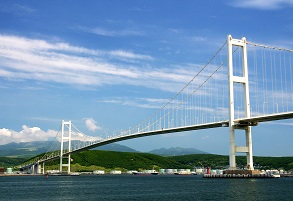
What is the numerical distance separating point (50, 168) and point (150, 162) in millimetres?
58388

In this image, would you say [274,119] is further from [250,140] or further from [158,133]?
[158,133]

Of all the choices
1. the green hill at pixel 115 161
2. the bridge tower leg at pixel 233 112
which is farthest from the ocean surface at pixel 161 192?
the green hill at pixel 115 161

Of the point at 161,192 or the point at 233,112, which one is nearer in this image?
the point at 161,192

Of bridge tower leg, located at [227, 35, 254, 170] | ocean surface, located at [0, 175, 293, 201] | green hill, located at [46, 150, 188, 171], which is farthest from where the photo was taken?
green hill, located at [46, 150, 188, 171]

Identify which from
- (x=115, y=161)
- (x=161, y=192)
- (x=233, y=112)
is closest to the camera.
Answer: (x=161, y=192)

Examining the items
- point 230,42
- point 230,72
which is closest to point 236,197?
point 230,72

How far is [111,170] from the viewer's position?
475ft

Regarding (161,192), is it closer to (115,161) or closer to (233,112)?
(233,112)

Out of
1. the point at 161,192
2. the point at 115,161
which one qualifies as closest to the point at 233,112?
the point at 161,192

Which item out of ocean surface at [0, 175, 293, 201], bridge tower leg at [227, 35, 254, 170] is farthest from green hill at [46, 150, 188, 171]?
bridge tower leg at [227, 35, 254, 170]

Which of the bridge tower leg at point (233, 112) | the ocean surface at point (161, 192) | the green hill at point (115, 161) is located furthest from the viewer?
the green hill at point (115, 161)

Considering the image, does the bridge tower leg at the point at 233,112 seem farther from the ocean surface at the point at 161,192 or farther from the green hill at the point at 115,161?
the green hill at the point at 115,161

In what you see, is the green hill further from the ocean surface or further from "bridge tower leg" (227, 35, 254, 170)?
"bridge tower leg" (227, 35, 254, 170)

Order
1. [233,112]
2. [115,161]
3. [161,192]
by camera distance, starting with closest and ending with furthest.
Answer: [161,192]
[233,112]
[115,161]
